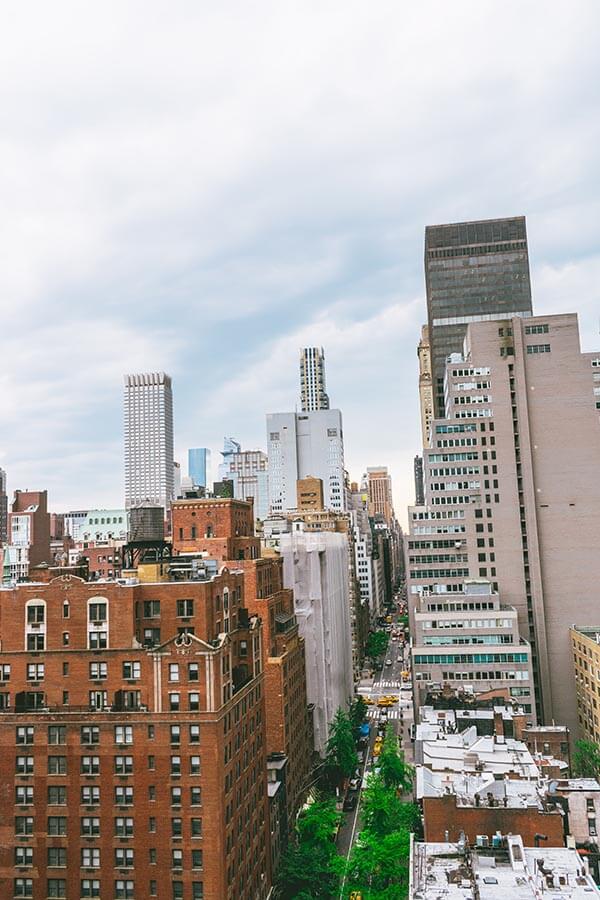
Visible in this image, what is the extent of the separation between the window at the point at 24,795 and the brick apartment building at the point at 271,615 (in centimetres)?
3870

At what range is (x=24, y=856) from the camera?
63125 mm

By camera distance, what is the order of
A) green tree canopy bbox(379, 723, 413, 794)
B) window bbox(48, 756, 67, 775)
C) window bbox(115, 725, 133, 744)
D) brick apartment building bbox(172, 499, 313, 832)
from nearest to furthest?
window bbox(115, 725, 133, 744)
window bbox(48, 756, 67, 775)
brick apartment building bbox(172, 499, 313, 832)
green tree canopy bbox(379, 723, 413, 794)

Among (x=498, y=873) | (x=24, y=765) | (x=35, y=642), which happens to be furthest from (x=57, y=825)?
(x=498, y=873)

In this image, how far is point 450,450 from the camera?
14300cm

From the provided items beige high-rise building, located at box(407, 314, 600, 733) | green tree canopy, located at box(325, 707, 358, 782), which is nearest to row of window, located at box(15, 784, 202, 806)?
green tree canopy, located at box(325, 707, 358, 782)

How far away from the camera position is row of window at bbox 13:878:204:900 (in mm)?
61250

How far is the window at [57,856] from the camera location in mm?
62781

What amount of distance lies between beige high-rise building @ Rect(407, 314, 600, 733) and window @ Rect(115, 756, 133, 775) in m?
82.1

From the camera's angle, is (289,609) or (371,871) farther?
(289,609)

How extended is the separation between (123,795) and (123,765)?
2.45 meters

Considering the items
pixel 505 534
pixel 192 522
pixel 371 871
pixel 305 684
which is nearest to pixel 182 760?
pixel 371 871

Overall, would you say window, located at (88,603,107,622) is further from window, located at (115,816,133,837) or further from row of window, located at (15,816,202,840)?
window, located at (115,816,133,837)

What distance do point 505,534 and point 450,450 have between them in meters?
19.0

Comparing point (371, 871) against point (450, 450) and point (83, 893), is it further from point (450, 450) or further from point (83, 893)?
point (450, 450)
